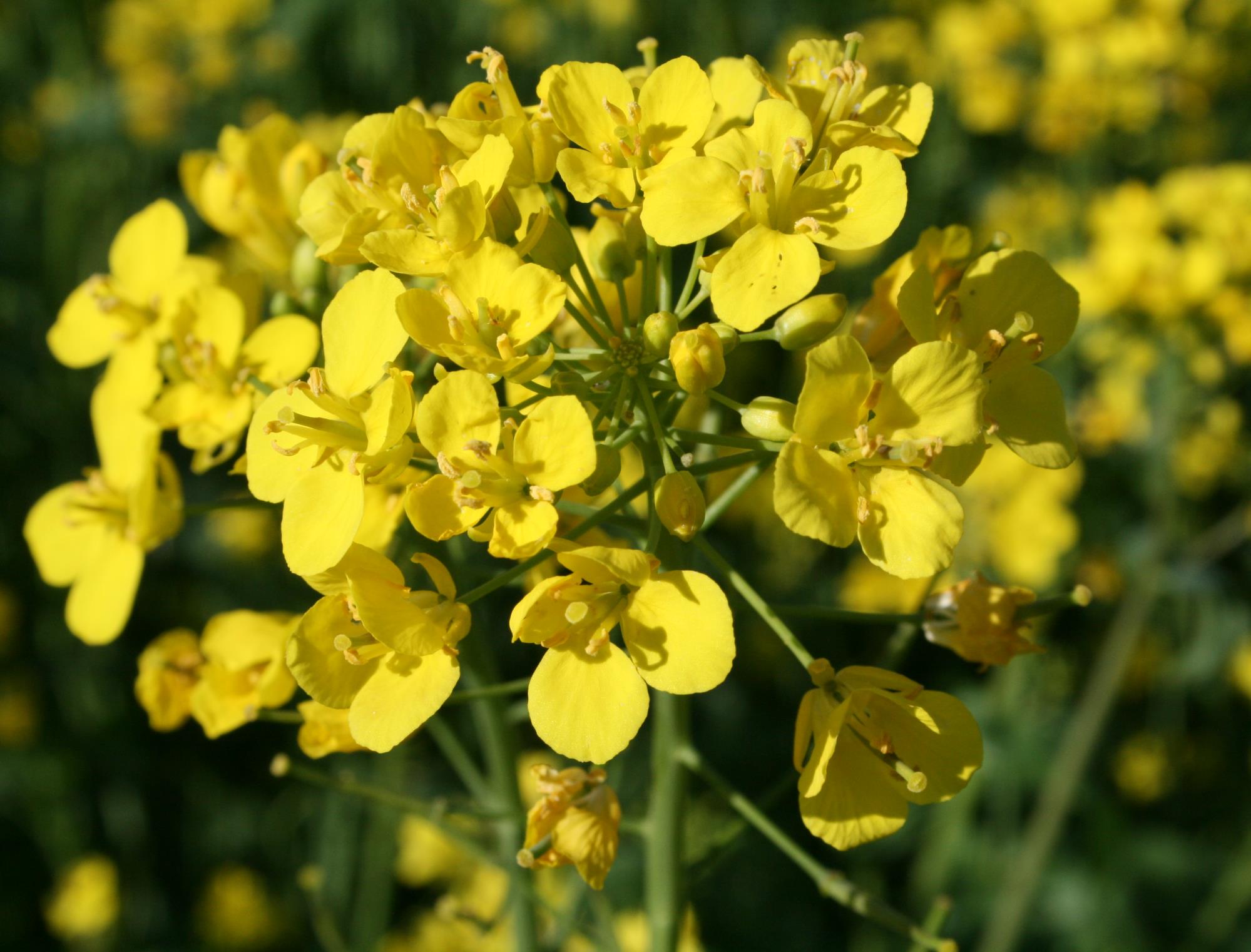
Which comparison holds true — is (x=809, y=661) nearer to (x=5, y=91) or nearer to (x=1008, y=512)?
(x=1008, y=512)

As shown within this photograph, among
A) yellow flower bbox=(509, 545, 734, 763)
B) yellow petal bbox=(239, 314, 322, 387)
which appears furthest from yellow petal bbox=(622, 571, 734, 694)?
yellow petal bbox=(239, 314, 322, 387)

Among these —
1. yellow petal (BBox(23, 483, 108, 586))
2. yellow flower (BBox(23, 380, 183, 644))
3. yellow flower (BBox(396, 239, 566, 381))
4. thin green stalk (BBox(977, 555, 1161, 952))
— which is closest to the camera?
yellow flower (BBox(396, 239, 566, 381))

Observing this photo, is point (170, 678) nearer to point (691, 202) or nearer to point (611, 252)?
point (611, 252)

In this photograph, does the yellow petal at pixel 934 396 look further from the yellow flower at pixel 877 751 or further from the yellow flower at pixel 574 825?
the yellow flower at pixel 574 825

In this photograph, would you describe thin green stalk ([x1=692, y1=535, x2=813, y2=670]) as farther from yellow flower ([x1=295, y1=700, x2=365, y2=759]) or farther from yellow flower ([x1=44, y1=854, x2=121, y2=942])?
yellow flower ([x1=44, y1=854, x2=121, y2=942])

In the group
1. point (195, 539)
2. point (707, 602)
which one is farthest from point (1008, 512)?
point (195, 539)

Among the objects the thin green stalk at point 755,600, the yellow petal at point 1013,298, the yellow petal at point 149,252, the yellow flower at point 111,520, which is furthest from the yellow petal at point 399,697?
the yellow petal at point 149,252

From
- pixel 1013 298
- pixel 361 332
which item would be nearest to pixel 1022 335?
pixel 1013 298
